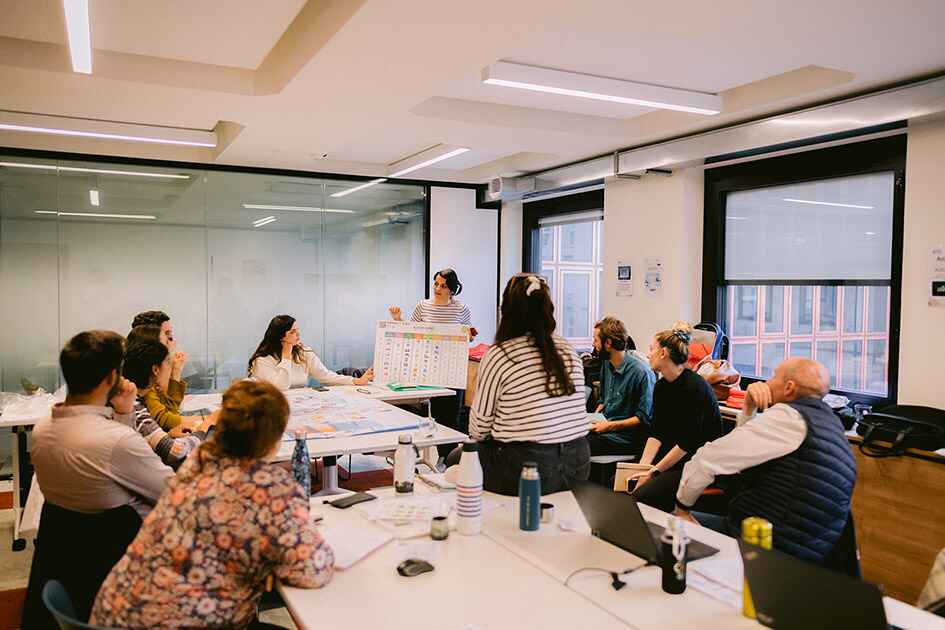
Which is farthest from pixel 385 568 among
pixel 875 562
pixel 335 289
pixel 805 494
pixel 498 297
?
pixel 498 297

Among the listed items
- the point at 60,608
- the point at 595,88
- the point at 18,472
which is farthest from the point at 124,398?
the point at 595,88

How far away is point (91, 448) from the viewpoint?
7.41 feet

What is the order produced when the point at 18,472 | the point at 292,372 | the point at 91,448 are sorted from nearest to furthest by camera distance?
the point at 91,448 < the point at 18,472 < the point at 292,372

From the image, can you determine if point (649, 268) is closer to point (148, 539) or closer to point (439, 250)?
point (439, 250)

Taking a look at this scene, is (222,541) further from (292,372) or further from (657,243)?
(657,243)

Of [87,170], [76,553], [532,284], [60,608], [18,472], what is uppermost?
[87,170]

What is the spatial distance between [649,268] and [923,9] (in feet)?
9.94

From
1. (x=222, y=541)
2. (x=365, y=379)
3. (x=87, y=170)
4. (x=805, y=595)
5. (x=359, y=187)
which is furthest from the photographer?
(x=359, y=187)

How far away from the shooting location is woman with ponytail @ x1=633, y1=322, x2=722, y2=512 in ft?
11.4

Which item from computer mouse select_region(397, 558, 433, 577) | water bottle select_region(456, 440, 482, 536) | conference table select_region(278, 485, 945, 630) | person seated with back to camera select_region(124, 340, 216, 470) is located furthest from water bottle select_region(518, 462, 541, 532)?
person seated with back to camera select_region(124, 340, 216, 470)

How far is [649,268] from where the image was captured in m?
5.86

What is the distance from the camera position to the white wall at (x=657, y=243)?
561 centimetres

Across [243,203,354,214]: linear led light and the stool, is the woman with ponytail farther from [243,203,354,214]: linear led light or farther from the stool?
[243,203,354,214]: linear led light

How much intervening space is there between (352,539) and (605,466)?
7.07 feet
